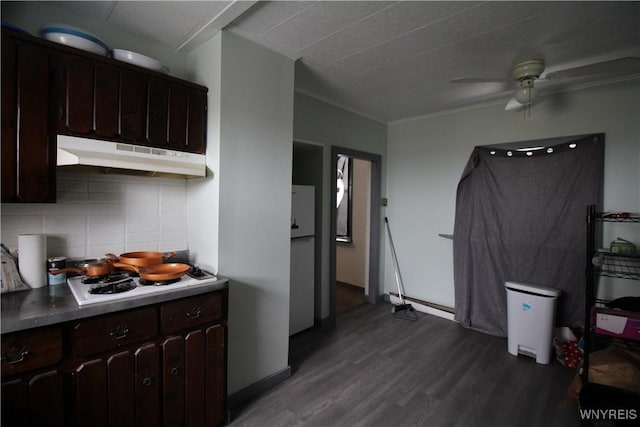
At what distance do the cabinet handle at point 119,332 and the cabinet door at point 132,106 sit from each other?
98 cm

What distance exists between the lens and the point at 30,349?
1.12m

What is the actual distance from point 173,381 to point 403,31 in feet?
7.99

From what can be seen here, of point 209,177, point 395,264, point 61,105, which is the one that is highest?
point 61,105

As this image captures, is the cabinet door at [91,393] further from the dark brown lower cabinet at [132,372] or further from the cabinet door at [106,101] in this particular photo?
the cabinet door at [106,101]

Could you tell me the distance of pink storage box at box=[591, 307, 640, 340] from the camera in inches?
71.4

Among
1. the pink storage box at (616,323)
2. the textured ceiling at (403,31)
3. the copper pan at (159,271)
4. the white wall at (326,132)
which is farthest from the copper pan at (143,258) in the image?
the pink storage box at (616,323)

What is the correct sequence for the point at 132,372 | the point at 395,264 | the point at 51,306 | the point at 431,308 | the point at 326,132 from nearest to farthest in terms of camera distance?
the point at 51,306, the point at 132,372, the point at 326,132, the point at 431,308, the point at 395,264

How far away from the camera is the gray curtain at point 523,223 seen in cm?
265

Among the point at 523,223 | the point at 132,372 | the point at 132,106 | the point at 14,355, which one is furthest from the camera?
the point at 523,223

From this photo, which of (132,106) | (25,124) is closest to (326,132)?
(132,106)

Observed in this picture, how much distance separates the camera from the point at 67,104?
144 centimetres

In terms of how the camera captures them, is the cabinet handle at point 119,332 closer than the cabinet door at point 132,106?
Yes

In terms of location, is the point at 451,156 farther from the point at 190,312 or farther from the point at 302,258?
the point at 190,312

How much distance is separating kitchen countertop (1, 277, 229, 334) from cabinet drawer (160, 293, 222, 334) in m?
0.05
